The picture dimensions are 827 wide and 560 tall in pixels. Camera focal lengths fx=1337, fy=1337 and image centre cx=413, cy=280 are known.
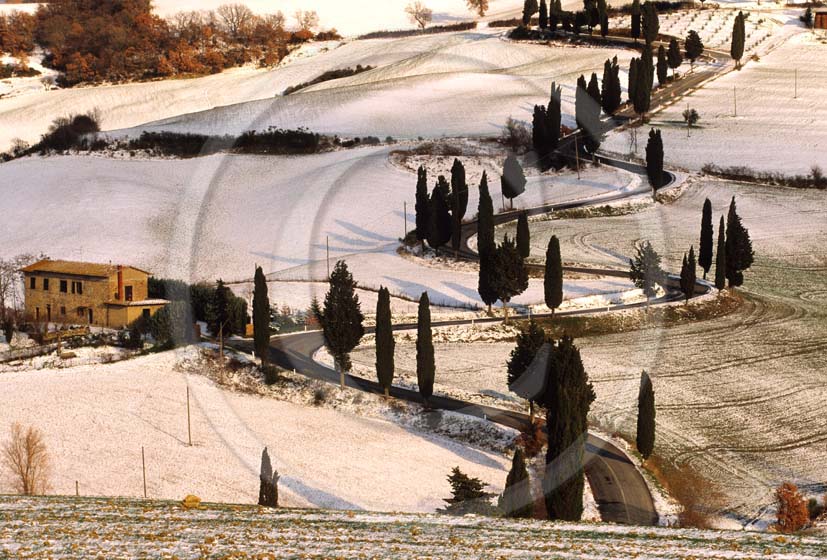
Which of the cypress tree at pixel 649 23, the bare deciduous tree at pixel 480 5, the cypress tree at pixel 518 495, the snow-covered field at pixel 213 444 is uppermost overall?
the bare deciduous tree at pixel 480 5

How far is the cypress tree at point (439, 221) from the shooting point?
3076 inches

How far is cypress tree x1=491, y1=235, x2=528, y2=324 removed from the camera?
65.9 metres

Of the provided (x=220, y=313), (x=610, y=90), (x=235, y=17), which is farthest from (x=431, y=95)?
(x=220, y=313)

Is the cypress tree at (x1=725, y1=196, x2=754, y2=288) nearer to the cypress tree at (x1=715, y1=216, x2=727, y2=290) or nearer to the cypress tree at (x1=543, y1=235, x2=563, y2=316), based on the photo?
the cypress tree at (x1=715, y1=216, x2=727, y2=290)

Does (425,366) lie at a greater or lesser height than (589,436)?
greater

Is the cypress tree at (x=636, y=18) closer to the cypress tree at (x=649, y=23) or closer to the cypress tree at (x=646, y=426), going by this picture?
the cypress tree at (x=649, y=23)

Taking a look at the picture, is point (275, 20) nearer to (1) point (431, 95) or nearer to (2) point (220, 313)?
(1) point (431, 95)

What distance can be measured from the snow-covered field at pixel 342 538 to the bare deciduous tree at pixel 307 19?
14163 cm

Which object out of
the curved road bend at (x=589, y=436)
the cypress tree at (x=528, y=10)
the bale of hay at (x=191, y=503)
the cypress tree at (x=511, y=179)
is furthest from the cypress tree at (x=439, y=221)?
the cypress tree at (x=528, y=10)

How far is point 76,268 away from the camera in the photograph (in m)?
71.9

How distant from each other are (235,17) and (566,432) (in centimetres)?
12792

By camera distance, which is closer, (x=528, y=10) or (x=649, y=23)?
(x=649, y=23)

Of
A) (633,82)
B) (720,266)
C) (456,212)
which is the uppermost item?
(633,82)

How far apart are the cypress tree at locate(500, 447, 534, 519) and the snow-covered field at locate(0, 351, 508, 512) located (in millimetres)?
3734
